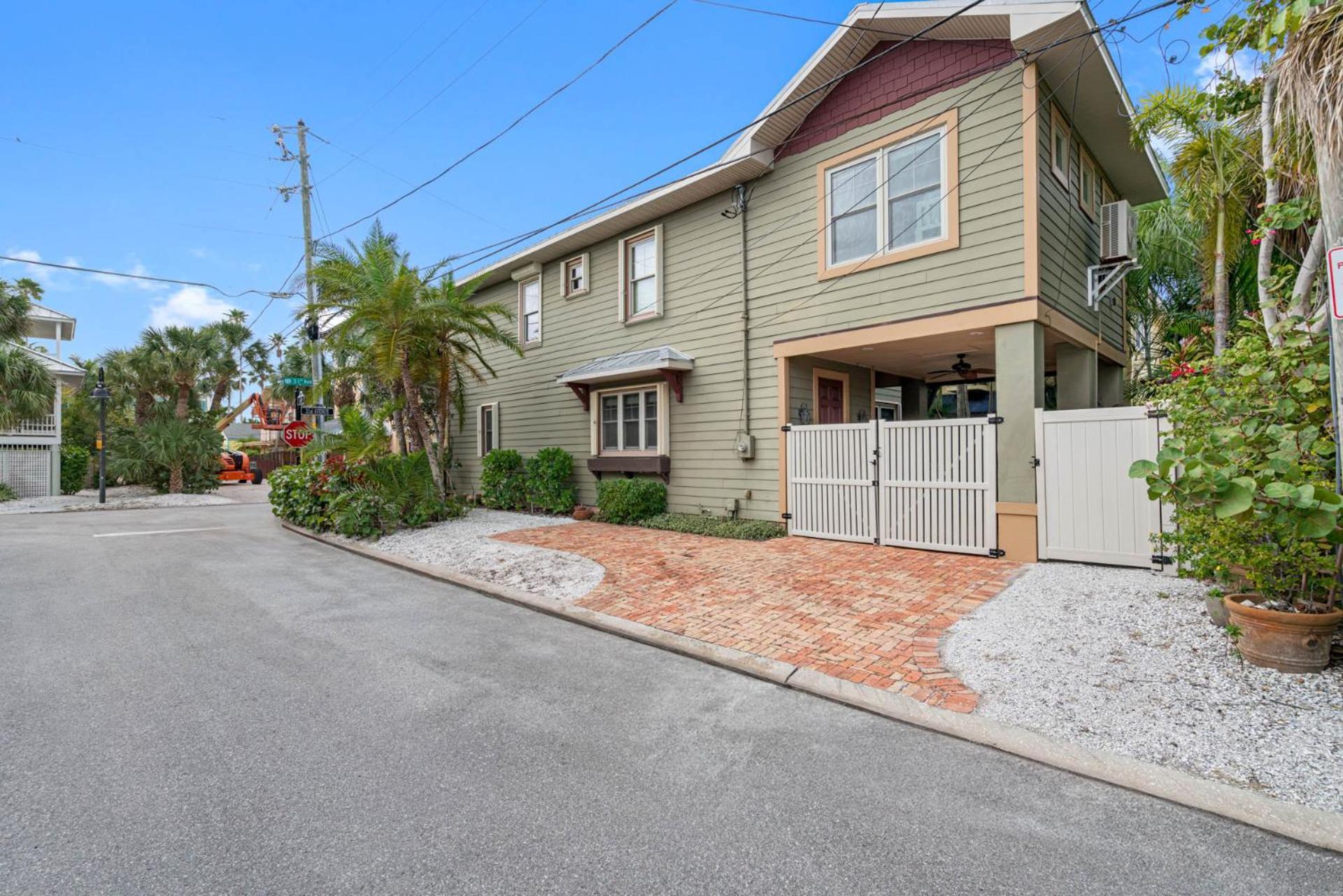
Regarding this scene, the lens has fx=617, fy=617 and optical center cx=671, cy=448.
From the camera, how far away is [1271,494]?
322 cm

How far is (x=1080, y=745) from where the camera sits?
9.91 ft

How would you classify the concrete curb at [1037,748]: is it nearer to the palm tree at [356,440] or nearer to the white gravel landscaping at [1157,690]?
the white gravel landscaping at [1157,690]

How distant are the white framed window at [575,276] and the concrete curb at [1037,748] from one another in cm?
900

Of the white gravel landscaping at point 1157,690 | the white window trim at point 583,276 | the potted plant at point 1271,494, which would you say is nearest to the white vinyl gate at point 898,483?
the white gravel landscaping at point 1157,690

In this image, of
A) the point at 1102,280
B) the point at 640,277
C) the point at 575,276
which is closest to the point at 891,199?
the point at 1102,280

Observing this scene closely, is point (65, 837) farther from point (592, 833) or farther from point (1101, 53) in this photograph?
point (1101, 53)

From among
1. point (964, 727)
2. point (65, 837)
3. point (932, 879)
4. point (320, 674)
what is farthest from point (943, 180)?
point (65, 837)

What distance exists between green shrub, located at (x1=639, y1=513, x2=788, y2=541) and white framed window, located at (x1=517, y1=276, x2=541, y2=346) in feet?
18.8

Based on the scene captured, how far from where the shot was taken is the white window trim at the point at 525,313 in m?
13.8

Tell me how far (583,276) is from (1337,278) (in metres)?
11.2

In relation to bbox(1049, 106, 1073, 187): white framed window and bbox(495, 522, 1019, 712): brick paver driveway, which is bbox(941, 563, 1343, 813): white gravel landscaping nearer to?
bbox(495, 522, 1019, 712): brick paver driveway

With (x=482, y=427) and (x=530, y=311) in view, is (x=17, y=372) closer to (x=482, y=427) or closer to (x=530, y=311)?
(x=482, y=427)

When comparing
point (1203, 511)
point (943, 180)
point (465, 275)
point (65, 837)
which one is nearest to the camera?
point (65, 837)

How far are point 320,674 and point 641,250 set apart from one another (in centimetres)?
946
